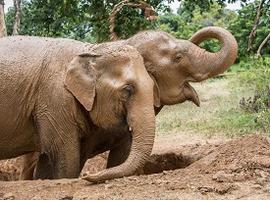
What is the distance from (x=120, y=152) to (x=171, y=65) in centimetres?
105

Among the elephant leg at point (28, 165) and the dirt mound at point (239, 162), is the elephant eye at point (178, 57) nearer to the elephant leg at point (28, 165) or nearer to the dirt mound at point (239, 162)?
the dirt mound at point (239, 162)

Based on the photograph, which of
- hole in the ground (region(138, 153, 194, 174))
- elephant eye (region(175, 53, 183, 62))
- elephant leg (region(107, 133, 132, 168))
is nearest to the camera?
elephant leg (region(107, 133, 132, 168))

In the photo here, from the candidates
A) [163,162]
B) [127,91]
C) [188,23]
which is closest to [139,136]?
[127,91]

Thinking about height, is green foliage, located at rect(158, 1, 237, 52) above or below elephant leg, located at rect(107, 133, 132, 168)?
below

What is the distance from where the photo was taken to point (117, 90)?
19.9ft

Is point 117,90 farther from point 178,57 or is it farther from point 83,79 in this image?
point 178,57

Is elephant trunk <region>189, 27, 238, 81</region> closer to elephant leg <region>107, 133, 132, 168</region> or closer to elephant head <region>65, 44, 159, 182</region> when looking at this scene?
elephant leg <region>107, 133, 132, 168</region>

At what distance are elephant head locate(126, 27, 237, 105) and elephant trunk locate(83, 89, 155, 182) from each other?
1.20 m

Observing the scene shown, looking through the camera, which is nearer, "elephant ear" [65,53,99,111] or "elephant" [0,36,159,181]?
"elephant" [0,36,159,181]

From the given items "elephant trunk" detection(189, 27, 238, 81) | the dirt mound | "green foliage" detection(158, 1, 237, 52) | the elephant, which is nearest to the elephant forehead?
the elephant

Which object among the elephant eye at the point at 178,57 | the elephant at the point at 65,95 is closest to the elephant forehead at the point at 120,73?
the elephant at the point at 65,95

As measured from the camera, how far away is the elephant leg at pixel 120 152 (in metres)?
6.95

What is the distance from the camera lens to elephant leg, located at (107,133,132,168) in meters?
6.95

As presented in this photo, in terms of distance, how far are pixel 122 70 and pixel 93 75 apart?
352 mm
